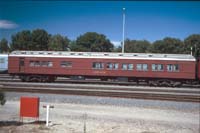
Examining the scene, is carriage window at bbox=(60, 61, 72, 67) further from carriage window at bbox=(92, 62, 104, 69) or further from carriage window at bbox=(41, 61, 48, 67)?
carriage window at bbox=(92, 62, 104, 69)

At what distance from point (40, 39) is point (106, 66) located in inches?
2148

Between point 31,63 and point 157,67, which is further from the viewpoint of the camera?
point 31,63

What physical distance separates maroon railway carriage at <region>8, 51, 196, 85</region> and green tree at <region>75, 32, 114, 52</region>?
5331cm

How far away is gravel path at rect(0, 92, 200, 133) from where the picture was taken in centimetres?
1080

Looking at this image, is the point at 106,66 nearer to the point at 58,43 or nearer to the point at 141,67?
the point at 141,67

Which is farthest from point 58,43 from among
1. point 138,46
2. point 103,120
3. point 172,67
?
point 103,120

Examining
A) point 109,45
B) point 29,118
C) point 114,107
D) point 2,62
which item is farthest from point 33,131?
point 109,45

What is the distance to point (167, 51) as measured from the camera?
88.8 meters

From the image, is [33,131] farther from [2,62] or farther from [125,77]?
[2,62]

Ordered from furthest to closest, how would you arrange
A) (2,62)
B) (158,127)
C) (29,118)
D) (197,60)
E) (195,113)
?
(2,62) < (197,60) < (195,113) < (29,118) < (158,127)

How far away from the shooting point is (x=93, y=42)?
89188 mm

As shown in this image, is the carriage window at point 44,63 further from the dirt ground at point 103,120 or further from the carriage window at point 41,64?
the dirt ground at point 103,120

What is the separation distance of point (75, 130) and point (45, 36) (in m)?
76.5

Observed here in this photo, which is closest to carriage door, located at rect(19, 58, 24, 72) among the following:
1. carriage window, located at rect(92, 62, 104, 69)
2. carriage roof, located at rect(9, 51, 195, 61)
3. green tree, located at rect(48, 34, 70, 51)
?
carriage roof, located at rect(9, 51, 195, 61)
